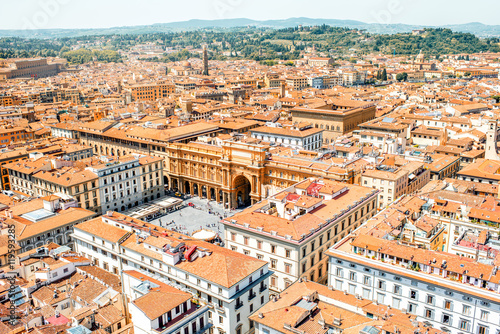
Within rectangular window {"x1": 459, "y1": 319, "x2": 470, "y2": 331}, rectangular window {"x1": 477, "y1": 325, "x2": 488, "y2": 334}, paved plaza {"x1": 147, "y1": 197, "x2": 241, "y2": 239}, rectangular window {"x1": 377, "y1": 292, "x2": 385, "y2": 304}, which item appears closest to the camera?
rectangular window {"x1": 477, "y1": 325, "x2": 488, "y2": 334}

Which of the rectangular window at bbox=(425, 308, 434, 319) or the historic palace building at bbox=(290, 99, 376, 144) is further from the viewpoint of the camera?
the historic palace building at bbox=(290, 99, 376, 144)

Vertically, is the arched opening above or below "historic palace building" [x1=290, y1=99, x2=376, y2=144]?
below

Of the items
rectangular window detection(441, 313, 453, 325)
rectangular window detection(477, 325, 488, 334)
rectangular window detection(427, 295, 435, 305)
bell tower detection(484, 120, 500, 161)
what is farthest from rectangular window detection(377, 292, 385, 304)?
bell tower detection(484, 120, 500, 161)

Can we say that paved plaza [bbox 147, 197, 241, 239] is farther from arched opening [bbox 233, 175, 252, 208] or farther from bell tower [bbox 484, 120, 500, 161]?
bell tower [bbox 484, 120, 500, 161]

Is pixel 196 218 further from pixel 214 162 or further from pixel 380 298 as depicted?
pixel 380 298

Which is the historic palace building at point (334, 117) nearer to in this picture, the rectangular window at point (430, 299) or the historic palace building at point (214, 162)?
the historic palace building at point (214, 162)

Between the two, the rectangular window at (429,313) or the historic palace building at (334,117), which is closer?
the rectangular window at (429,313)

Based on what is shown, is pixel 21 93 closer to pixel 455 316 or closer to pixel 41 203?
pixel 41 203

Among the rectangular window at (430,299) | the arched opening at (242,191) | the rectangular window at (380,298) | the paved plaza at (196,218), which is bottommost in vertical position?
the paved plaza at (196,218)

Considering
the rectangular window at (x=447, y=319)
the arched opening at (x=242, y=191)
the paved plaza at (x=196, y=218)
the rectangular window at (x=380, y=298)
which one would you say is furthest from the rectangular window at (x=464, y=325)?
the arched opening at (x=242, y=191)
